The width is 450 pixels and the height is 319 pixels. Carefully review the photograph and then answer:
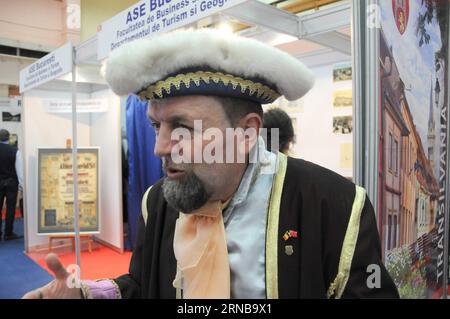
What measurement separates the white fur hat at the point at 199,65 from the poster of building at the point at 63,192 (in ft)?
11.6

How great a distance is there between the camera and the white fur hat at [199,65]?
0.84m

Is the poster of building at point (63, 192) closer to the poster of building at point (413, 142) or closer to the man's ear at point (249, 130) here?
the poster of building at point (413, 142)

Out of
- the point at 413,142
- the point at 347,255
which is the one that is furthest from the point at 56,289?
the point at 413,142

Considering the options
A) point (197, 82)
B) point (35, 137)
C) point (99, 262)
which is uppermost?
point (35, 137)

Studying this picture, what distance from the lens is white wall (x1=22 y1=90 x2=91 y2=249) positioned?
423 cm

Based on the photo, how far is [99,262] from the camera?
3.85 metres

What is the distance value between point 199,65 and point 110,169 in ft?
11.9

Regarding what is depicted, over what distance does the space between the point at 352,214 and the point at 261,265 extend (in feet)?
0.81

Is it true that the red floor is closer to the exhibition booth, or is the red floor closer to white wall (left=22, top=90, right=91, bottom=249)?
the exhibition booth

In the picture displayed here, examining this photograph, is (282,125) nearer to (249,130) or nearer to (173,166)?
(249,130)

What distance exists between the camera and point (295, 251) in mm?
877

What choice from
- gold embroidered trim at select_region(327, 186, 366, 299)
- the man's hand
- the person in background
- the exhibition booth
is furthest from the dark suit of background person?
gold embroidered trim at select_region(327, 186, 366, 299)

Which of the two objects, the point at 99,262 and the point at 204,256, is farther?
the point at 99,262
